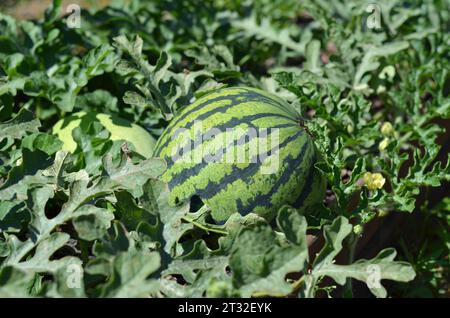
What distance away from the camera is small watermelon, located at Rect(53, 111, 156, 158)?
2504 mm

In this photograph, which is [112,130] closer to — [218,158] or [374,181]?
[218,158]

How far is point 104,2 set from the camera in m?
5.82

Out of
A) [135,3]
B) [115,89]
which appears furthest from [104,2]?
[115,89]

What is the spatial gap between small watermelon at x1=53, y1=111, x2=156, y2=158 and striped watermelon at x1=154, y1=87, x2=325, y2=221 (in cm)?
27

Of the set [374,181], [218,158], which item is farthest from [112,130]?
[374,181]

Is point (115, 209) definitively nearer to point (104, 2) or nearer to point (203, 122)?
point (203, 122)

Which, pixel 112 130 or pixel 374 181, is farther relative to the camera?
pixel 112 130

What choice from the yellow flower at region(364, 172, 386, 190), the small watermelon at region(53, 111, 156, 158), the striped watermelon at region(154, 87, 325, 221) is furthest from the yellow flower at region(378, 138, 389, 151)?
the small watermelon at region(53, 111, 156, 158)

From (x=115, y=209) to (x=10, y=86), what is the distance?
2.39 ft

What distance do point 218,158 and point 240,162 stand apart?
74 mm

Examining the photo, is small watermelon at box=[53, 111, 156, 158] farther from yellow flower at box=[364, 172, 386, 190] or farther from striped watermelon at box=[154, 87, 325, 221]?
yellow flower at box=[364, 172, 386, 190]

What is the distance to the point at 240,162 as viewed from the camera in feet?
7.04

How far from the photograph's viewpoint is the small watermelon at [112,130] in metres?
2.50

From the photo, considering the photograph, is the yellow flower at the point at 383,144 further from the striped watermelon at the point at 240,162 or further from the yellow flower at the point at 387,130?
the striped watermelon at the point at 240,162
